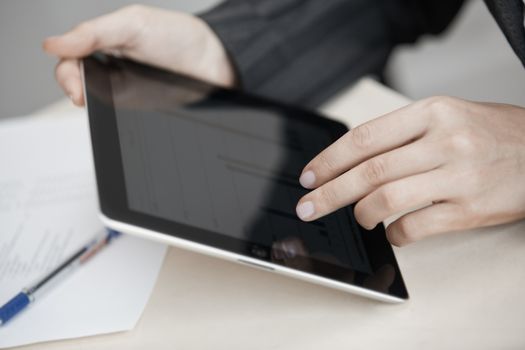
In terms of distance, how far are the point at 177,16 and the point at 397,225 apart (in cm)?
43

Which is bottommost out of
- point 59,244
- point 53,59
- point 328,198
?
point 53,59

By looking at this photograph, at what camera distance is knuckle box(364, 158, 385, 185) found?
501 millimetres

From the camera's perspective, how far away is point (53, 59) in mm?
1695

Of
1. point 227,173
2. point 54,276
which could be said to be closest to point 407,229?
point 227,173

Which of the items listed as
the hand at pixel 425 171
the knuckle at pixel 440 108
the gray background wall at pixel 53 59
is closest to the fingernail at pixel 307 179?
the hand at pixel 425 171

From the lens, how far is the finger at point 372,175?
19.6 inches

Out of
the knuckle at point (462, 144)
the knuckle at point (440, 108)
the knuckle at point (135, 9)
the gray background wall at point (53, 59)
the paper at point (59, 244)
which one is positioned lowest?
the gray background wall at point (53, 59)

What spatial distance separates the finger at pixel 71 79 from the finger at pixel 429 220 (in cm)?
41

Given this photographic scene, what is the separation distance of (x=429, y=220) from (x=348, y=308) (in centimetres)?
11

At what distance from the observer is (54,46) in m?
0.66

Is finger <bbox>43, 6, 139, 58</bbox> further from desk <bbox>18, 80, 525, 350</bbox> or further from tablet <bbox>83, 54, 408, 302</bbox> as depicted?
desk <bbox>18, 80, 525, 350</bbox>

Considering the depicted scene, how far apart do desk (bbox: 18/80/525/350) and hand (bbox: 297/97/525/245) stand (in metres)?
0.04

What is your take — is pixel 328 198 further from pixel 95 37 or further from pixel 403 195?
pixel 95 37

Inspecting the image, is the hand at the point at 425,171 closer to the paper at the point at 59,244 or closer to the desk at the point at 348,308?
the desk at the point at 348,308
